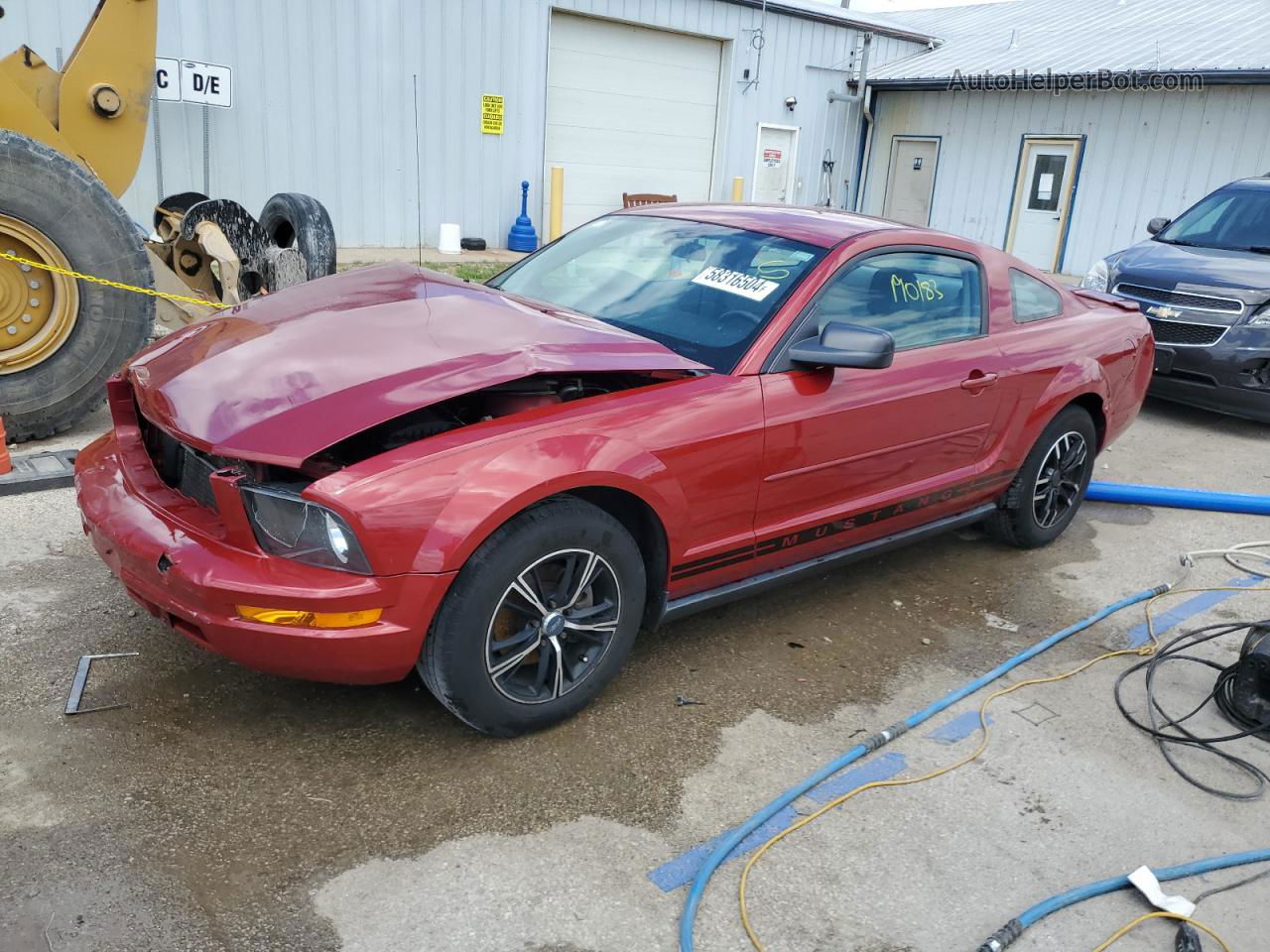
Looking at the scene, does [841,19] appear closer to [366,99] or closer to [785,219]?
[366,99]

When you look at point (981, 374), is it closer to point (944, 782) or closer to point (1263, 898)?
point (944, 782)

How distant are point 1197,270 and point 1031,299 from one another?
160 inches

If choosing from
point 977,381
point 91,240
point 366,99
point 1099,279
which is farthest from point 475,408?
point 366,99

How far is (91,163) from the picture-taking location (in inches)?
243

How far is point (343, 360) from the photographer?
9.91 ft

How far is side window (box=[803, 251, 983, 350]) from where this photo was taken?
149 inches

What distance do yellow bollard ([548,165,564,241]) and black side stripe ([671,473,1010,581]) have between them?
1068 centimetres

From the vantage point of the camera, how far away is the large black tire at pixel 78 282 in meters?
5.05

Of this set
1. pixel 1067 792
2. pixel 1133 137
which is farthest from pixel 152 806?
pixel 1133 137

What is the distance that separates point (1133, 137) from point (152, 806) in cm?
1623

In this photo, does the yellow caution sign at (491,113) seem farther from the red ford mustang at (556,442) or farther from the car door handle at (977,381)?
the car door handle at (977,381)

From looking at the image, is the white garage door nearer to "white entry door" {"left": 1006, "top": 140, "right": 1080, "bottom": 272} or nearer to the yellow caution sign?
the yellow caution sign

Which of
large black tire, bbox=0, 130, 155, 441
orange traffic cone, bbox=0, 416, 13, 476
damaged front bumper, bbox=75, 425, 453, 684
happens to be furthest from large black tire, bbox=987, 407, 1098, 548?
orange traffic cone, bbox=0, 416, 13, 476

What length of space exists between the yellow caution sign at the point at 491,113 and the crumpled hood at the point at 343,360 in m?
10.4
